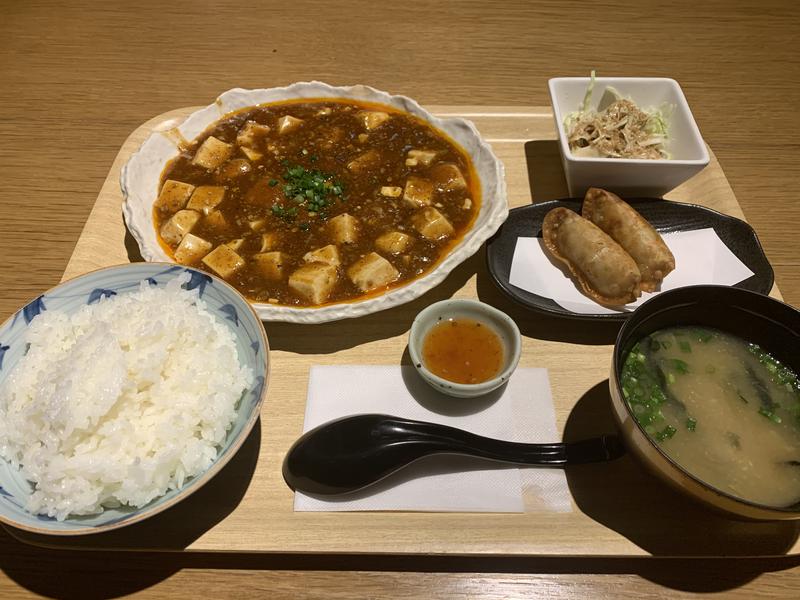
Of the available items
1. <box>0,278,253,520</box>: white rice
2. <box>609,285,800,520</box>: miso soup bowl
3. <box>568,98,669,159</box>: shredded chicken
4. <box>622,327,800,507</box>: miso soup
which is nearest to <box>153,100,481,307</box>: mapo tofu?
<box>0,278,253,520</box>: white rice

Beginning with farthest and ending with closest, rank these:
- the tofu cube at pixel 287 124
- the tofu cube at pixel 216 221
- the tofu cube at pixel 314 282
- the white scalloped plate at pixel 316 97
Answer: the tofu cube at pixel 287 124
the tofu cube at pixel 216 221
the tofu cube at pixel 314 282
the white scalloped plate at pixel 316 97

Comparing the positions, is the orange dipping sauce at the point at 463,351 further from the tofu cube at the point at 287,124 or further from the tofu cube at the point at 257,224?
the tofu cube at the point at 287,124

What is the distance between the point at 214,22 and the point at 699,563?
5.49 m

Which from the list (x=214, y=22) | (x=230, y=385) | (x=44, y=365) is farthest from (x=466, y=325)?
(x=214, y=22)

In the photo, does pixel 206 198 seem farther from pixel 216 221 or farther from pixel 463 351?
pixel 463 351

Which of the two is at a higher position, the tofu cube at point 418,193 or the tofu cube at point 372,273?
the tofu cube at point 418,193

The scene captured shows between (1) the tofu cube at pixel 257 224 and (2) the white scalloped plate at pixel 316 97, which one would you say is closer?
(2) the white scalloped plate at pixel 316 97

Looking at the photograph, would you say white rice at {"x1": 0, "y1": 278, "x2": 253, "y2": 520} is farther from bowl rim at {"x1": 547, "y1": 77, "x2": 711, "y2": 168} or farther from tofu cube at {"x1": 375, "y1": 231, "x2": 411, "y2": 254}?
bowl rim at {"x1": 547, "y1": 77, "x2": 711, "y2": 168}

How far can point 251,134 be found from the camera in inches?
135

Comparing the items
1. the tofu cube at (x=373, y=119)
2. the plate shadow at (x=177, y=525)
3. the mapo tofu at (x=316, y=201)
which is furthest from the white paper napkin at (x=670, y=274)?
the plate shadow at (x=177, y=525)

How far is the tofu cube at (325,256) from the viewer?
8.99ft

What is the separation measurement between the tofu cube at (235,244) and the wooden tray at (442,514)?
545 mm

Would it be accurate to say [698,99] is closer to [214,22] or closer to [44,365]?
[214,22]

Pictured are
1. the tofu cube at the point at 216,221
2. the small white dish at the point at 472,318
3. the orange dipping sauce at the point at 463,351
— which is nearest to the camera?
the small white dish at the point at 472,318
